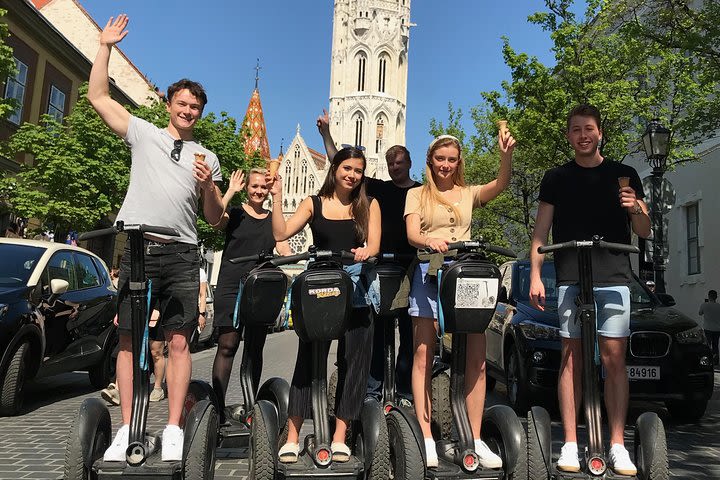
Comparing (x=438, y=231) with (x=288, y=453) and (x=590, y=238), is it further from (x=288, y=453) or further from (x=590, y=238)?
(x=288, y=453)

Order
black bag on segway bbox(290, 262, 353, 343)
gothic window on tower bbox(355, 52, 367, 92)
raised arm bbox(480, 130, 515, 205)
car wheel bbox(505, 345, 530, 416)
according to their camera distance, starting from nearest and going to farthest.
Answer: black bag on segway bbox(290, 262, 353, 343) < raised arm bbox(480, 130, 515, 205) < car wheel bbox(505, 345, 530, 416) < gothic window on tower bbox(355, 52, 367, 92)

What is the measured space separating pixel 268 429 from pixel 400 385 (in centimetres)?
181

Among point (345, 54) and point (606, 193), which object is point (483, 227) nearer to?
point (606, 193)

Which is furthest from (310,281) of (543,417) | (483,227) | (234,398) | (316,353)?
(483,227)

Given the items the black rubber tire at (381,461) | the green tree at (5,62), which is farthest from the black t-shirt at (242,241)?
the green tree at (5,62)

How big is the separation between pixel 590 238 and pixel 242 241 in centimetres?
285

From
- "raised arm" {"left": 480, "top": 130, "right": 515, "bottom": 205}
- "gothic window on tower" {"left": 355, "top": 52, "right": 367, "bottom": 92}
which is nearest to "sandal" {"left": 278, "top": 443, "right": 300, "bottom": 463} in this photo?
"raised arm" {"left": 480, "top": 130, "right": 515, "bottom": 205}

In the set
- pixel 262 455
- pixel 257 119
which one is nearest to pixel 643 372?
pixel 262 455

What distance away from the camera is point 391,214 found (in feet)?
17.9

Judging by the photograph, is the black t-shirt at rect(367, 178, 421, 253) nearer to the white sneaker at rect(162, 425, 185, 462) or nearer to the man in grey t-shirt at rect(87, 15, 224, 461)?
the man in grey t-shirt at rect(87, 15, 224, 461)

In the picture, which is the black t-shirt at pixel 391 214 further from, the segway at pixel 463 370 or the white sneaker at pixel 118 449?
the white sneaker at pixel 118 449

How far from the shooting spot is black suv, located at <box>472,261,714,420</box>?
7.05 metres

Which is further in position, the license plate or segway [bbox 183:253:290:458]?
the license plate

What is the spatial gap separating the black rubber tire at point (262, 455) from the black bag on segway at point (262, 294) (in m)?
1.18
